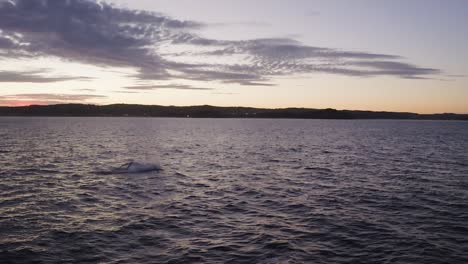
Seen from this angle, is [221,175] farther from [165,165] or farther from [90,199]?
[90,199]

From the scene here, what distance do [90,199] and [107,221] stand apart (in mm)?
6166

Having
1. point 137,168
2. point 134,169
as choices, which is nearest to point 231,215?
point 134,169

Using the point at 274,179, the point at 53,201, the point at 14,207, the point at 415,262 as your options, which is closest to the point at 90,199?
the point at 53,201

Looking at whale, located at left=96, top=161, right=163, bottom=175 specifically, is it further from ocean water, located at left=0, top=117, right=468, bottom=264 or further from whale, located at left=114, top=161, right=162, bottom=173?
ocean water, located at left=0, top=117, right=468, bottom=264

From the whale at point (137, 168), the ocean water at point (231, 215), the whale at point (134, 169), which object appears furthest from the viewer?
the whale at point (137, 168)

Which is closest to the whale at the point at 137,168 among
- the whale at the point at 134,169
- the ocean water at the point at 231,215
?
the whale at the point at 134,169

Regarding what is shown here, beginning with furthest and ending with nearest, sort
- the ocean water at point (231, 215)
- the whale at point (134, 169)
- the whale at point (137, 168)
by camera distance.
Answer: the whale at point (137, 168) → the whale at point (134, 169) → the ocean water at point (231, 215)

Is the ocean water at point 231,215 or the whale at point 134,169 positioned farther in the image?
the whale at point 134,169

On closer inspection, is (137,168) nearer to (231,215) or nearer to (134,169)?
(134,169)

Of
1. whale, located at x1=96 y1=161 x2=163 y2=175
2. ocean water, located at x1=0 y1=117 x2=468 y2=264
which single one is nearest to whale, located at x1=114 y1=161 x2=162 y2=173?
whale, located at x1=96 y1=161 x2=163 y2=175

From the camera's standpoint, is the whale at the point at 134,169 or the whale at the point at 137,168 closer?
the whale at the point at 134,169

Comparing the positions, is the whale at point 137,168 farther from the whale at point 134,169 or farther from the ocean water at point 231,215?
the ocean water at point 231,215

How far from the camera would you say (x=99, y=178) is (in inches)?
1459

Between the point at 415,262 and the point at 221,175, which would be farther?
the point at 221,175
